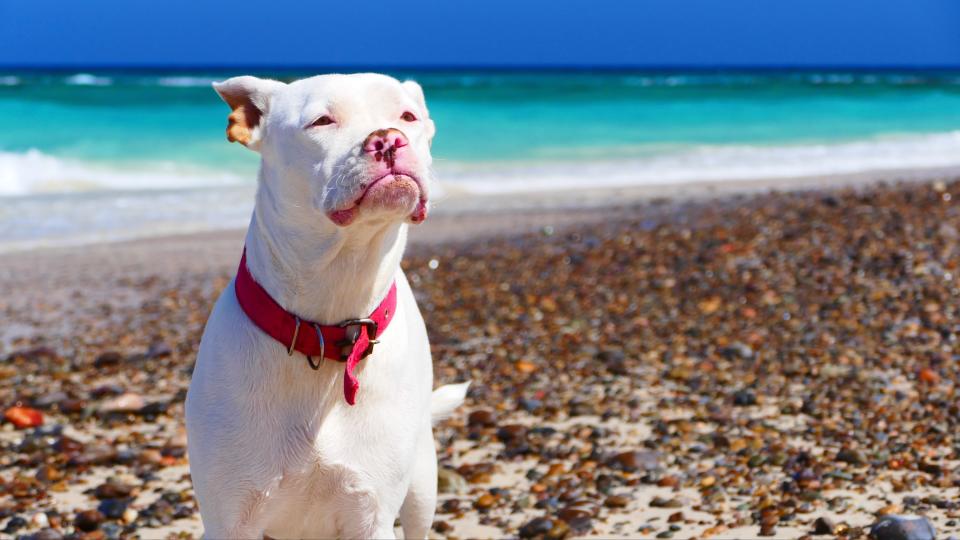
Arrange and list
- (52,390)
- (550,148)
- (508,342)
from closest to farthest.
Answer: (52,390), (508,342), (550,148)

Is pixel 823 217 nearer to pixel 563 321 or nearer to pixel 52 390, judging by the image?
pixel 563 321

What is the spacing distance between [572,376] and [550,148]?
15.4m

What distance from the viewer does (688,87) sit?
42094 millimetres

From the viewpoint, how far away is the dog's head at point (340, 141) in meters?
2.67

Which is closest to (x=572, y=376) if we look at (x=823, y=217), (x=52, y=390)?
(x=52, y=390)

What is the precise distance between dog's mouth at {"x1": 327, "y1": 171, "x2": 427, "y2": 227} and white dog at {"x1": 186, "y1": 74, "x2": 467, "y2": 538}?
54 millimetres

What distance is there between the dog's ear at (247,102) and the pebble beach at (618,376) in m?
1.98

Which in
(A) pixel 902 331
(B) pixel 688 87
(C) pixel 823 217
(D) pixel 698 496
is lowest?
(D) pixel 698 496

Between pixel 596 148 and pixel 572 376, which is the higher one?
pixel 596 148

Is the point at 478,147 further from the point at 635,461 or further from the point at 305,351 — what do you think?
the point at 305,351

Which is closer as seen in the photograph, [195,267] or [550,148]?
[195,267]

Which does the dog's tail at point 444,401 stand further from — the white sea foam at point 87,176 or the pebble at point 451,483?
the white sea foam at point 87,176

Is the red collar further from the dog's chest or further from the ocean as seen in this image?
the ocean

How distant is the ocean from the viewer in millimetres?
13750
